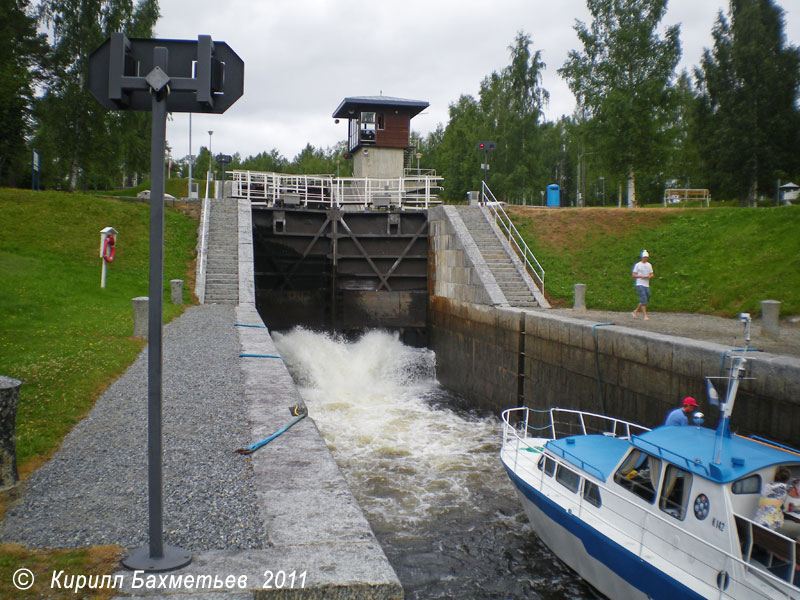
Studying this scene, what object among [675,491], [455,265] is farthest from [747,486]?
[455,265]

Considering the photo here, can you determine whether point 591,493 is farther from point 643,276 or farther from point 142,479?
point 643,276

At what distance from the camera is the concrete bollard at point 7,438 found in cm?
442

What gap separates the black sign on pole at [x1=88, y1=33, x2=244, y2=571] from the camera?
3.13m

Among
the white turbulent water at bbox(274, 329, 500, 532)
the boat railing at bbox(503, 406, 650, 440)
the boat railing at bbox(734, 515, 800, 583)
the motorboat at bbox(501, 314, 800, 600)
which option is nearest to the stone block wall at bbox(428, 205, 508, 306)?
Answer: the white turbulent water at bbox(274, 329, 500, 532)

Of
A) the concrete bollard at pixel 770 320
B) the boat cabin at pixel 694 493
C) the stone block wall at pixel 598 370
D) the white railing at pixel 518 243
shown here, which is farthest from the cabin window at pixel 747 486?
the white railing at pixel 518 243

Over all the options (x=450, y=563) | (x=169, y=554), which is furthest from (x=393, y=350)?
(x=169, y=554)

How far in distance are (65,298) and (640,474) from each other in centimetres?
1371

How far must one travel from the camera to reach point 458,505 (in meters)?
9.11

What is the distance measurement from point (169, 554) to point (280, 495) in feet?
3.34

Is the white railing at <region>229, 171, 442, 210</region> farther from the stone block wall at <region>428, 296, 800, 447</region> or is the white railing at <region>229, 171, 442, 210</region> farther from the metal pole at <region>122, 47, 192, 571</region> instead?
the metal pole at <region>122, 47, 192, 571</region>

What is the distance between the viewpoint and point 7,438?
14.7ft

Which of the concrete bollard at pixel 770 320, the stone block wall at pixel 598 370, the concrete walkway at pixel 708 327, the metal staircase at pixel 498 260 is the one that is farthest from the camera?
the metal staircase at pixel 498 260

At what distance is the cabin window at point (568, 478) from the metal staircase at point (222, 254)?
471 inches

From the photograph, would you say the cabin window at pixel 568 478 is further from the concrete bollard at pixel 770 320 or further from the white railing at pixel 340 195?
the white railing at pixel 340 195
